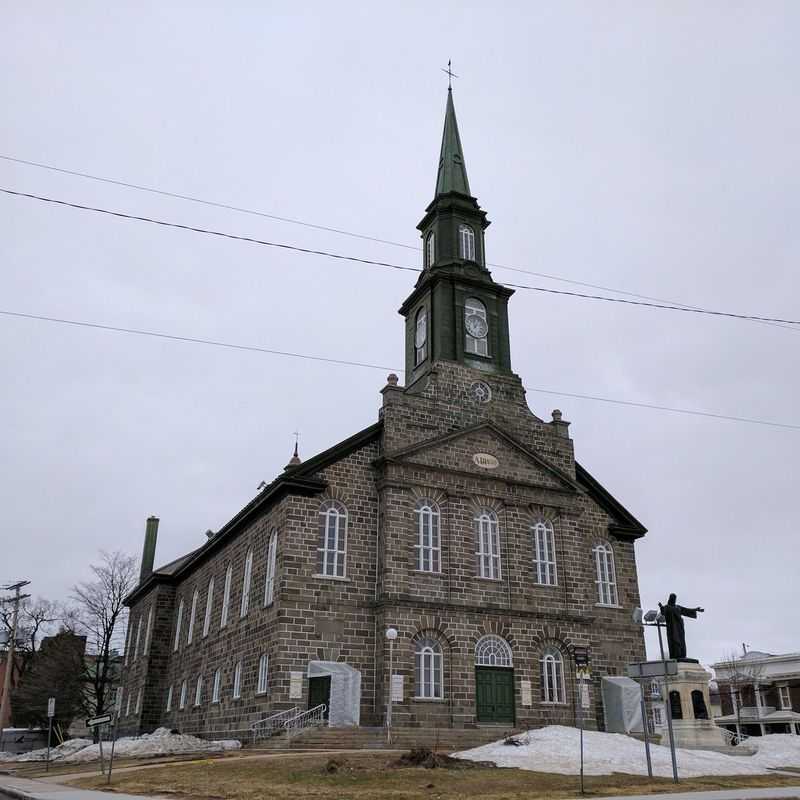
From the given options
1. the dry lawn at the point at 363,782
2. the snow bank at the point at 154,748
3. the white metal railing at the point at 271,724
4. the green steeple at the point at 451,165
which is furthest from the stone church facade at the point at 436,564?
the dry lawn at the point at 363,782

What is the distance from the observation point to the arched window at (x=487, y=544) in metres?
32.4

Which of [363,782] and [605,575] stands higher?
[605,575]

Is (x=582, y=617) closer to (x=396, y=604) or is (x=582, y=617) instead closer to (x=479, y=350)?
(x=396, y=604)

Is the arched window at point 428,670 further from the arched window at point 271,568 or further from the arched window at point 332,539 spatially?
the arched window at point 271,568

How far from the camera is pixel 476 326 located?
1487 inches

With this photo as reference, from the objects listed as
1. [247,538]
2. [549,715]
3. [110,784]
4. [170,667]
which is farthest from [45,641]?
[110,784]

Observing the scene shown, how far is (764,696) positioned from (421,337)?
47556mm

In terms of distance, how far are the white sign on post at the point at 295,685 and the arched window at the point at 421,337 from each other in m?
15.6

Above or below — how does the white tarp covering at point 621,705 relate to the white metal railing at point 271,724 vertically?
above

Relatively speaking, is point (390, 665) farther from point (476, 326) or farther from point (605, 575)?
point (476, 326)

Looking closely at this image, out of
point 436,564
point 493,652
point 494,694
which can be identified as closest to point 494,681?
point 494,694

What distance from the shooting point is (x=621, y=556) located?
121 ft

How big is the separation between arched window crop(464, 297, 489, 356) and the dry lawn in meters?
20.3

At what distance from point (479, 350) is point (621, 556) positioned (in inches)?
451
